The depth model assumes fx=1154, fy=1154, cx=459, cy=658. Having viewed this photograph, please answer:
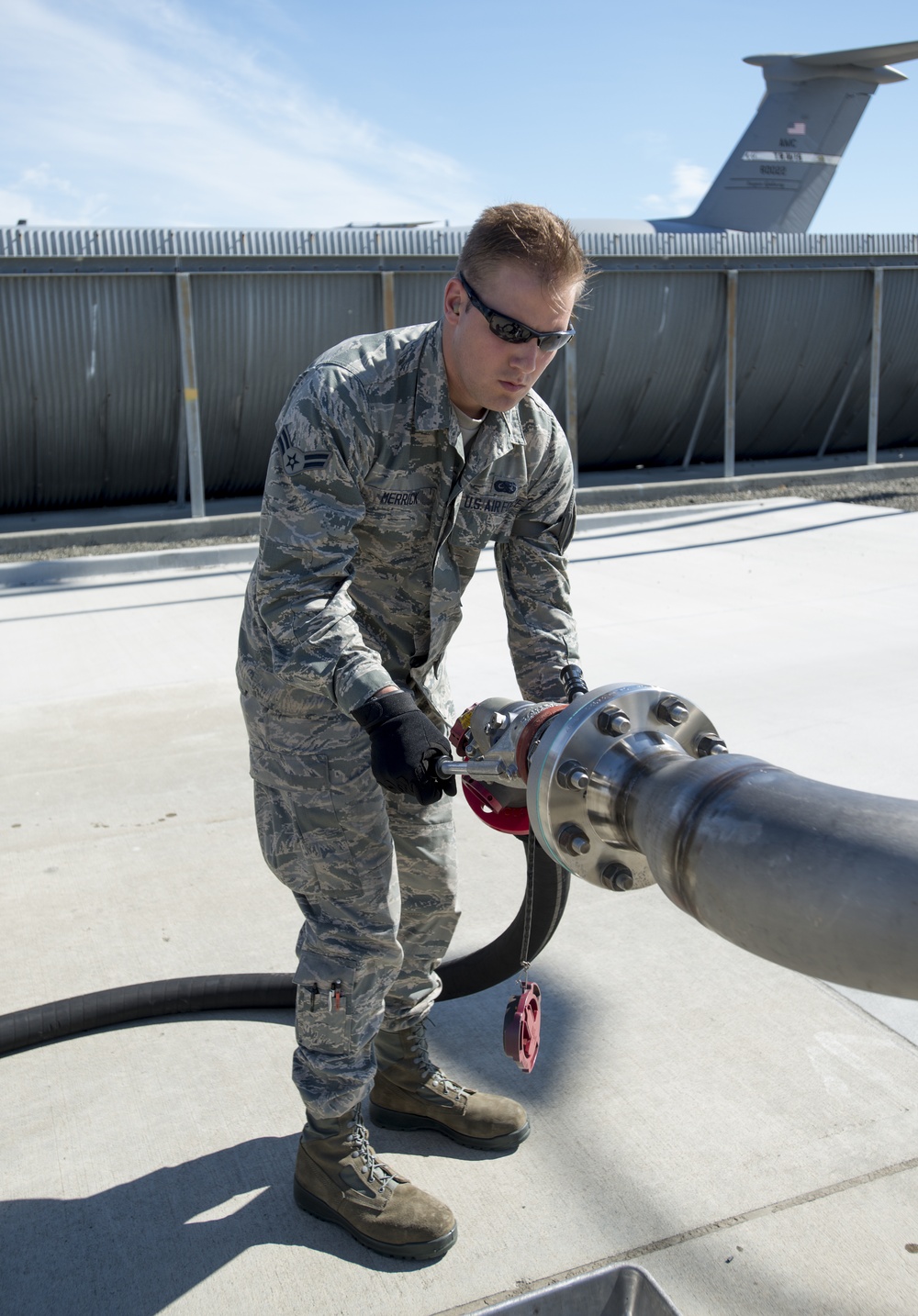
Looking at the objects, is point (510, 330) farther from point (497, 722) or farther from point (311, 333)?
point (311, 333)

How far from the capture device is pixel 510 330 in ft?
Result: 6.66

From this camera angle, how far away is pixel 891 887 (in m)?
0.96

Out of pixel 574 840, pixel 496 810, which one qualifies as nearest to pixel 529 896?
pixel 496 810

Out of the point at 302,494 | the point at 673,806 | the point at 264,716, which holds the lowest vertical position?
the point at 264,716

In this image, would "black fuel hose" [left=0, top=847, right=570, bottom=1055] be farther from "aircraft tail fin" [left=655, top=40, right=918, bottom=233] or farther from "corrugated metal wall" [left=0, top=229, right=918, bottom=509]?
"aircraft tail fin" [left=655, top=40, right=918, bottom=233]

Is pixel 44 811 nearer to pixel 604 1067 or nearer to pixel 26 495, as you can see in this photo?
pixel 604 1067

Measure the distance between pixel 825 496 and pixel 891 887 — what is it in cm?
1194

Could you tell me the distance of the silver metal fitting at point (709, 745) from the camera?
1.55 metres

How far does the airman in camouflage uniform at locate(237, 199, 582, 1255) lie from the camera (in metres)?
2.05

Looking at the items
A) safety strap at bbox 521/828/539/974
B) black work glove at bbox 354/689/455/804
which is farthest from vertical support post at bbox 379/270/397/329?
black work glove at bbox 354/689/455/804

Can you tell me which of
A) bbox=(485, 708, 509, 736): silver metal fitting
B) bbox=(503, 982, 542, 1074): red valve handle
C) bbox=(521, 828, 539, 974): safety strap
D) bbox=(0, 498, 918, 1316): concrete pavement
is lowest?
bbox=(0, 498, 918, 1316): concrete pavement

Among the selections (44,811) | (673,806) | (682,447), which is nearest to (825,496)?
(682,447)

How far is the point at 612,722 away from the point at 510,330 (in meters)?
0.90

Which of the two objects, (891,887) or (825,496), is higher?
(891,887)
